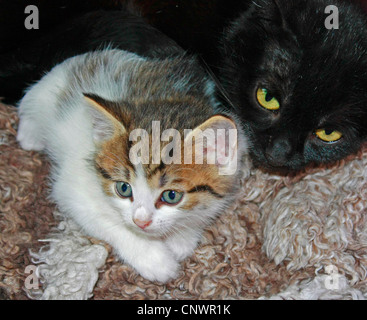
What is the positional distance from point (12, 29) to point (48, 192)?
68 cm

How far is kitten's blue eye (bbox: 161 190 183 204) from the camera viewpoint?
145 centimetres

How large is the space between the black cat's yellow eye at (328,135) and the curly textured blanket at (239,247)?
176 mm

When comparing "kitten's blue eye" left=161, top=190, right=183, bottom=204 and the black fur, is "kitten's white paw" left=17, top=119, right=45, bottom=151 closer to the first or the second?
the black fur

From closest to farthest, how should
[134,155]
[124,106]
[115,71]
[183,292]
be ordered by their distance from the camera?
1. [134,155]
2. [124,106]
3. [183,292]
4. [115,71]

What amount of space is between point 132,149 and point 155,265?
0.40m

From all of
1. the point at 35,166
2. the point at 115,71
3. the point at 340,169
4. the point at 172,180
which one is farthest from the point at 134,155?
the point at 340,169

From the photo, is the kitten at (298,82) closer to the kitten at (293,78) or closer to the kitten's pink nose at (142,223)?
the kitten at (293,78)

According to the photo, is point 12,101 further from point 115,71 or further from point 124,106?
point 124,106

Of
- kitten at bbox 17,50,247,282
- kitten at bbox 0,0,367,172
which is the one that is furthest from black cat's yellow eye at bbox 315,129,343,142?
kitten at bbox 17,50,247,282

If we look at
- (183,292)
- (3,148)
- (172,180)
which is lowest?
(183,292)

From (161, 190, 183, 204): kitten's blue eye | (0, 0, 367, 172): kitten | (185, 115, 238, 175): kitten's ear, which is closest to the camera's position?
(185, 115, 238, 175): kitten's ear

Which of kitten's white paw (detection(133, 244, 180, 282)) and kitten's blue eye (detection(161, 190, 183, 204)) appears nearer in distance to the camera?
kitten's blue eye (detection(161, 190, 183, 204))

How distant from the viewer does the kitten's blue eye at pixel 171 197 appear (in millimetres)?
1450

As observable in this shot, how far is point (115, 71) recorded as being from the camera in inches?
68.8
